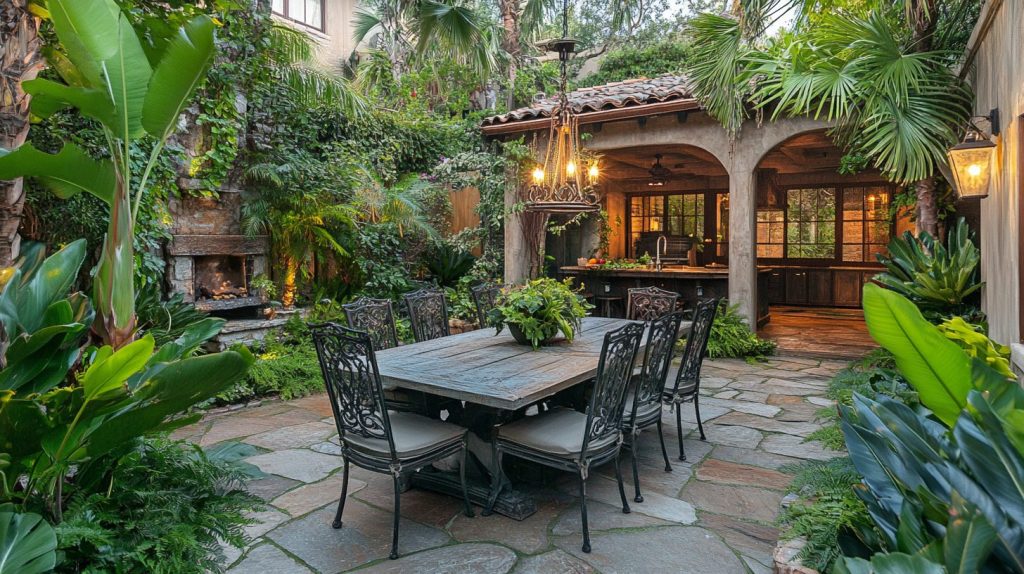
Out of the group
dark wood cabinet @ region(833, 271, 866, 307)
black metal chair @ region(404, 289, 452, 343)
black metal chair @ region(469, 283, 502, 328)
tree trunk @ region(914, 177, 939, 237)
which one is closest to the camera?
black metal chair @ region(404, 289, 452, 343)

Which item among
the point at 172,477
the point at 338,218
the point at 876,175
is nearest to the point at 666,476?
the point at 172,477

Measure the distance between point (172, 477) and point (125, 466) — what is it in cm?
15

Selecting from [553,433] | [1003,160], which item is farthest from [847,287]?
[553,433]

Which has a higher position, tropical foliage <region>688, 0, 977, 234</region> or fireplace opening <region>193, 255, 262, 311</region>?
tropical foliage <region>688, 0, 977, 234</region>

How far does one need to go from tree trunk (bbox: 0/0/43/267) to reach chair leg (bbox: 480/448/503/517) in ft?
7.73

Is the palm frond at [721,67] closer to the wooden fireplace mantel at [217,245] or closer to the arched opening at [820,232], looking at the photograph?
the arched opening at [820,232]

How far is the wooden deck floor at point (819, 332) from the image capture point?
761 centimetres

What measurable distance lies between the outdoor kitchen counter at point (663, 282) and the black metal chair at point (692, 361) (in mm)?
4299

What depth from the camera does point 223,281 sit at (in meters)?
6.82

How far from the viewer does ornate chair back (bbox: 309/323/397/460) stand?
2.87m

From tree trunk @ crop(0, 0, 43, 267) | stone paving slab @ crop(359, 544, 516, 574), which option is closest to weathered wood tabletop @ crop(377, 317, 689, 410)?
stone paving slab @ crop(359, 544, 516, 574)

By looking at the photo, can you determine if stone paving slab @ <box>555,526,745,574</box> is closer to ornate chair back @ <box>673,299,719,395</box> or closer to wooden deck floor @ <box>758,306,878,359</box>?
ornate chair back @ <box>673,299,719,395</box>

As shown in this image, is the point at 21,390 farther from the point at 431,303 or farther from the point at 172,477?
the point at 431,303

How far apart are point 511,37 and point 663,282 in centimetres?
699
